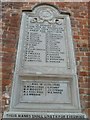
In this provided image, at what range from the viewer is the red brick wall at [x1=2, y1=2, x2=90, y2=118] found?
4676 mm

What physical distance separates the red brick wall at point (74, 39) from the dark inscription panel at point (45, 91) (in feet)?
0.81

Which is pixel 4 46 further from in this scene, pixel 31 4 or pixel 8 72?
pixel 31 4

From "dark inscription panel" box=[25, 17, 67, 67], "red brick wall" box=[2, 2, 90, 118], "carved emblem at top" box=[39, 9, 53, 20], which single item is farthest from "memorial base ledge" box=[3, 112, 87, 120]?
"carved emblem at top" box=[39, 9, 53, 20]

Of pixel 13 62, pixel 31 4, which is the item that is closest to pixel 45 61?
pixel 13 62

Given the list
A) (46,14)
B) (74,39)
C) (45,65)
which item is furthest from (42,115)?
(46,14)

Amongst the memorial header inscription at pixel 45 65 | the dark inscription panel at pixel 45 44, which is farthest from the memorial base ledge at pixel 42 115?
the dark inscription panel at pixel 45 44

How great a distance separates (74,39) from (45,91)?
1.18 meters

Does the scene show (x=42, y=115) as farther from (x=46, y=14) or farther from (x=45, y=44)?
(x=46, y=14)

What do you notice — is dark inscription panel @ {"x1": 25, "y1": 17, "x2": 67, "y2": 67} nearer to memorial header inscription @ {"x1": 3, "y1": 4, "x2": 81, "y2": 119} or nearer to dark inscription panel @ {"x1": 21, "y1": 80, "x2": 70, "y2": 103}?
memorial header inscription @ {"x1": 3, "y1": 4, "x2": 81, "y2": 119}

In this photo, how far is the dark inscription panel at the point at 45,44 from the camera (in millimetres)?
4902

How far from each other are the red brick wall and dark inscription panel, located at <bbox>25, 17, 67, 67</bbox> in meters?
0.21

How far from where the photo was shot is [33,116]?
4258 mm

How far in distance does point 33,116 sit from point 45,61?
0.99m

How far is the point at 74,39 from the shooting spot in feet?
17.2
